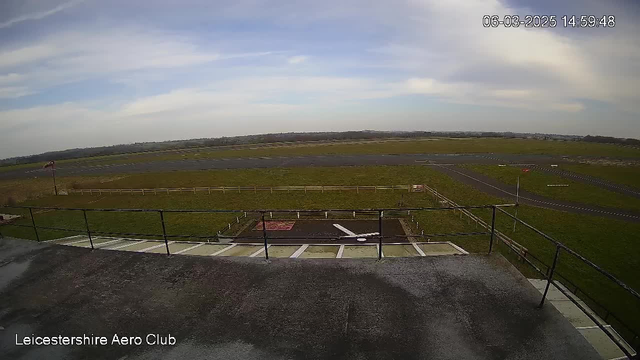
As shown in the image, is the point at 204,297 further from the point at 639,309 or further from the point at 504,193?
the point at 504,193

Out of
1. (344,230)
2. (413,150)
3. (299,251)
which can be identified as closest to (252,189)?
(344,230)

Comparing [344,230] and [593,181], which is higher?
[344,230]

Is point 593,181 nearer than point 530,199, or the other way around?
point 530,199

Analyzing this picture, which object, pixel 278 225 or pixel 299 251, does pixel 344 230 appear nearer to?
pixel 278 225

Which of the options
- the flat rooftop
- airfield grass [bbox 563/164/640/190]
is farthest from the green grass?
the flat rooftop

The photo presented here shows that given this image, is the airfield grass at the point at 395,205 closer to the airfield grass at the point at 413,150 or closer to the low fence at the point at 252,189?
the low fence at the point at 252,189

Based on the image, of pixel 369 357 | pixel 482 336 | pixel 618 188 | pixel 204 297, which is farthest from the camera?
pixel 618 188

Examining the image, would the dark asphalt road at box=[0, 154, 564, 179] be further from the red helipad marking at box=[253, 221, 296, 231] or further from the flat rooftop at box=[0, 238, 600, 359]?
the flat rooftop at box=[0, 238, 600, 359]

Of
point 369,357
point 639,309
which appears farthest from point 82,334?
point 639,309
